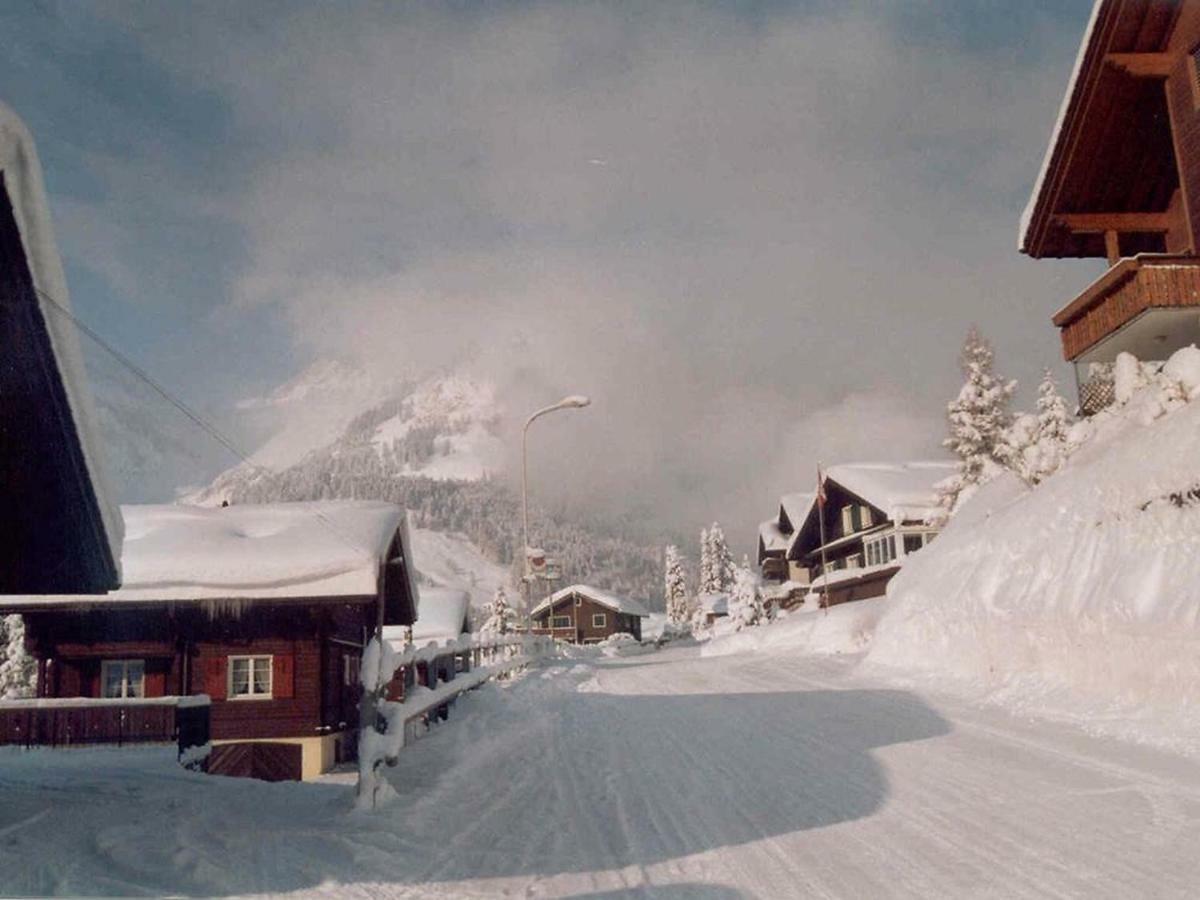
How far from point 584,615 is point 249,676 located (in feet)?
277

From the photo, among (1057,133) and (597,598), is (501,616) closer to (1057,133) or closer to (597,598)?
(597,598)

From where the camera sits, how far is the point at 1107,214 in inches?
913

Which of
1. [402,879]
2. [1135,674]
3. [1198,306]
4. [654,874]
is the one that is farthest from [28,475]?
[1198,306]

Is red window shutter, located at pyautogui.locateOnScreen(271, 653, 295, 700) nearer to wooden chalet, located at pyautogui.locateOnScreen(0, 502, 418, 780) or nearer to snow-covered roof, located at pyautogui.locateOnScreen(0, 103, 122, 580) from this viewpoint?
wooden chalet, located at pyautogui.locateOnScreen(0, 502, 418, 780)

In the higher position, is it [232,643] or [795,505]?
[795,505]

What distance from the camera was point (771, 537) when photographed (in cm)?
7400

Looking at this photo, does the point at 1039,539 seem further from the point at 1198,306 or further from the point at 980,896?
the point at 980,896

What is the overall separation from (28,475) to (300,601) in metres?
11.5

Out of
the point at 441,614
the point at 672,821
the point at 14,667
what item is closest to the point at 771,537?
the point at 441,614

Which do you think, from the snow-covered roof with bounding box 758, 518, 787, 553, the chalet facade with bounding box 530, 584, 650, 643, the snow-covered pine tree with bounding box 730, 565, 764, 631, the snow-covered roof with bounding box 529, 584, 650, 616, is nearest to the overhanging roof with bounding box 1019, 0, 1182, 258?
the snow-covered pine tree with bounding box 730, 565, 764, 631

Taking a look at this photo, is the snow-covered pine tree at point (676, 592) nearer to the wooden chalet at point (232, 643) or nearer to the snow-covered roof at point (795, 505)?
the snow-covered roof at point (795, 505)

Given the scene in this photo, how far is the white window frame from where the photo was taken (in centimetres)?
2205

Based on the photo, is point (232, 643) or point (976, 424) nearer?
point (232, 643)

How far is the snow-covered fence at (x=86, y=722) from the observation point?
617 inches
